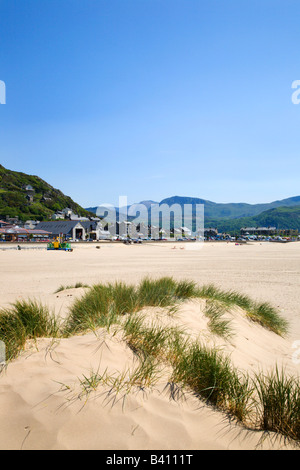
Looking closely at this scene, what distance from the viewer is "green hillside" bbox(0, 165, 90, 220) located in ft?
426

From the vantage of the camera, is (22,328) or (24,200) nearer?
(22,328)

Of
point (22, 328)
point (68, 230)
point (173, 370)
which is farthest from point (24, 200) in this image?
point (173, 370)

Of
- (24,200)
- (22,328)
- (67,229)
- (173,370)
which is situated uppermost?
(24,200)

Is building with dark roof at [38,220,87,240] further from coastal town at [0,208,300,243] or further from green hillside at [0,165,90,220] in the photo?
green hillside at [0,165,90,220]

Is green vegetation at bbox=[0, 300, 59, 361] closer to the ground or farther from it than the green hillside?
closer to the ground

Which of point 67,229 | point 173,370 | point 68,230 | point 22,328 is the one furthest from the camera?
point 67,229

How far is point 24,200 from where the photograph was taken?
14475cm

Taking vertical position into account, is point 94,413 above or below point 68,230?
below

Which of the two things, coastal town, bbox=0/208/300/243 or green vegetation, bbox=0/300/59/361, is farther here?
coastal town, bbox=0/208/300/243

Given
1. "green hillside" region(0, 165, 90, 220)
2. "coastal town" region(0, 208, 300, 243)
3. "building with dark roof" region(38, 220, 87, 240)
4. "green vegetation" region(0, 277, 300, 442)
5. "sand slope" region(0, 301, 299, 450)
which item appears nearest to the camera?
"sand slope" region(0, 301, 299, 450)

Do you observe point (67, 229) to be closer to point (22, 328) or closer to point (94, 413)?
point (22, 328)

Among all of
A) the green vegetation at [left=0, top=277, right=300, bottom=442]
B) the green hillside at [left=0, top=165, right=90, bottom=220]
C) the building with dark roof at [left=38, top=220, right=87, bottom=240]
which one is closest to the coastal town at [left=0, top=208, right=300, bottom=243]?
the building with dark roof at [left=38, top=220, right=87, bottom=240]
